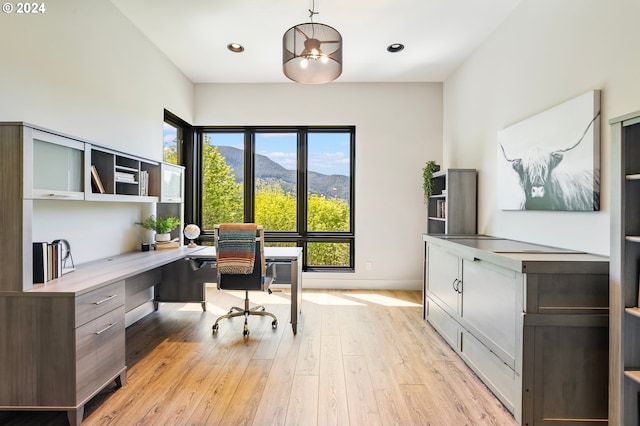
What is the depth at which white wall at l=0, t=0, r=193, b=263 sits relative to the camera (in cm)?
215

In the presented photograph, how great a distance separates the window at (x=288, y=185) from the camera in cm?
507

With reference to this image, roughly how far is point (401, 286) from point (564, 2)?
12.0 feet

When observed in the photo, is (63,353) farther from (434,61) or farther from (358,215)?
(434,61)

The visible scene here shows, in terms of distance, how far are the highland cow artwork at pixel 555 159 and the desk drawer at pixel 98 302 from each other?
3117 millimetres

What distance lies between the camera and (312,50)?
98.0 inches

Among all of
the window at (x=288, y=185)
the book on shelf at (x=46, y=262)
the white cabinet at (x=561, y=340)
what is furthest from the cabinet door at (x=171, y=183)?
the white cabinet at (x=561, y=340)

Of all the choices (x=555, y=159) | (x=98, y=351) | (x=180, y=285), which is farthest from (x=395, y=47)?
(x=98, y=351)

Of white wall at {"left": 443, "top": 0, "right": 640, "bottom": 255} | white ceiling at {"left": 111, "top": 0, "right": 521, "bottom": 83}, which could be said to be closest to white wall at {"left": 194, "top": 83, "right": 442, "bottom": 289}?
white ceiling at {"left": 111, "top": 0, "right": 521, "bottom": 83}

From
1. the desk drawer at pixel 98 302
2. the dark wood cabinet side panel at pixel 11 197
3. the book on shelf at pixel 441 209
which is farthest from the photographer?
the book on shelf at pixel 441 209

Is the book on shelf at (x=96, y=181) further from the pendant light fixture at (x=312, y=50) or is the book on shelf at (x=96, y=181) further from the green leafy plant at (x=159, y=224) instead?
the pendant light fixture at (x=312, y=50)

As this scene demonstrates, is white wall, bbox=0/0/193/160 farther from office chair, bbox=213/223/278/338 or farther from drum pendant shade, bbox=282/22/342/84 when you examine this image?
drum pendant shade, bbox=282/22/342/84

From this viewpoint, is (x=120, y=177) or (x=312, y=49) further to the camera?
(x=120, y=177)

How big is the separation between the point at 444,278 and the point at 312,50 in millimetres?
2274

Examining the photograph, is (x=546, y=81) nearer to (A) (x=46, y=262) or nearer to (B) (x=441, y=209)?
(B) (x=441, y=209)
